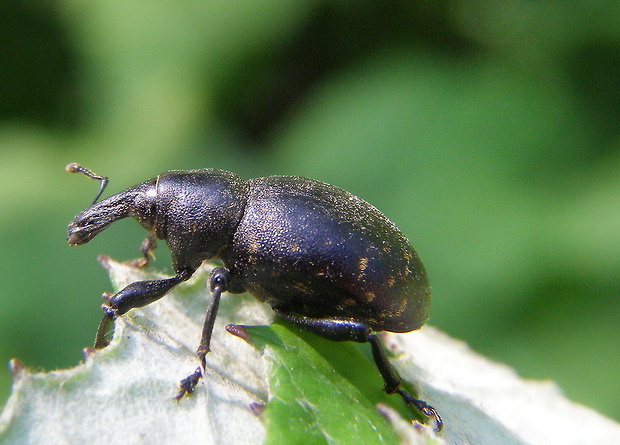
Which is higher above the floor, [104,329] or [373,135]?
[373,135]

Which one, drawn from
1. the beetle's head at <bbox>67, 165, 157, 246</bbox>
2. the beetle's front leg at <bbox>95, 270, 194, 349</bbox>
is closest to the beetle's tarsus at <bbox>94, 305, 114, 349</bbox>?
the beetle's front leg at <bbox>95, 270, 194, 349</bbox>

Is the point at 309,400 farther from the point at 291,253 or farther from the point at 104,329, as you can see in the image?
the point at 104,329

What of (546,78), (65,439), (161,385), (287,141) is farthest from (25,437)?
(546,78)

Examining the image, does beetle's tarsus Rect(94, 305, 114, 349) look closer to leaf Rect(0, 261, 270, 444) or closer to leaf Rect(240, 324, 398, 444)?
leaf Rect(0, 261, 270, 444)

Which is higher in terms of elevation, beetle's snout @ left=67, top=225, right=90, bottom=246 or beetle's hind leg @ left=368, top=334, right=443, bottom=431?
A: beetle's hind leg @ left=368, top=334, right=443, bottom=431

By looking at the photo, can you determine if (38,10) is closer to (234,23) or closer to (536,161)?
(234,23)

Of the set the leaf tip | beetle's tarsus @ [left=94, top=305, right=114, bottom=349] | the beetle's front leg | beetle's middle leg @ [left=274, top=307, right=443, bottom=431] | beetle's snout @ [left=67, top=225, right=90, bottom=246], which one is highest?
beetle's middle leg @ [left=274, top=307, right=443, bottom=431]

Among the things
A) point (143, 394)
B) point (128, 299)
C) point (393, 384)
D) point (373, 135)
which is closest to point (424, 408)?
point (393, 384)
